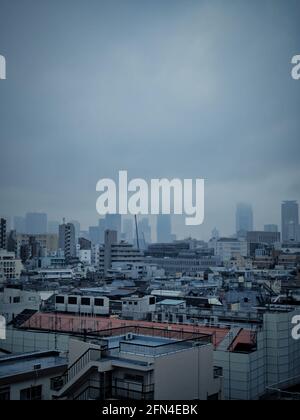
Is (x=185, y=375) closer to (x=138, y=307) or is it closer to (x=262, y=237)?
(x=138, y=307)

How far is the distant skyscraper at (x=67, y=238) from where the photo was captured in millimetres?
23125

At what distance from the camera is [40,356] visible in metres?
3.07

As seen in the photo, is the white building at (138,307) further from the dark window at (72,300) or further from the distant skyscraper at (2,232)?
the distant skyscraper at (2,232)

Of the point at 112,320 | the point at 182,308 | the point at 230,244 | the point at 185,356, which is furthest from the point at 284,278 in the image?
the point at 230,244

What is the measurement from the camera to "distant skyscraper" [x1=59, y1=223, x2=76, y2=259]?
23.1 m

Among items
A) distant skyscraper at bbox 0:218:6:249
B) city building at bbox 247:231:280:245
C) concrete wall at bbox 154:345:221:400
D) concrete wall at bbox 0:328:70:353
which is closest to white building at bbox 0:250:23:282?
distant skyscraper at bbox 0:218:6:249

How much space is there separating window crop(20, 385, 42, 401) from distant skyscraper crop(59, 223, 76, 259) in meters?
20.5

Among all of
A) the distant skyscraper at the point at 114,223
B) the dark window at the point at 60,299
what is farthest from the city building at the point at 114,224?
the dark window at the point at 60,299

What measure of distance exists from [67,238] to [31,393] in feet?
68.7

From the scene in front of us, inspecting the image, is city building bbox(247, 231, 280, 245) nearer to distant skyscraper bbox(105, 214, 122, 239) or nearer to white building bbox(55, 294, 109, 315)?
distant skyscraper bbox(105, 214, 122, 239)

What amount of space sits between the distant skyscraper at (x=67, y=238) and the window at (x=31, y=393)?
20516 mm

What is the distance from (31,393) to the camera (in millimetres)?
2598

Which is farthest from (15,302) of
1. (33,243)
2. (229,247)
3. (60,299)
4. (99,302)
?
(229,247)

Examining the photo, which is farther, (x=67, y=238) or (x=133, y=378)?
(x=67, y=238)
